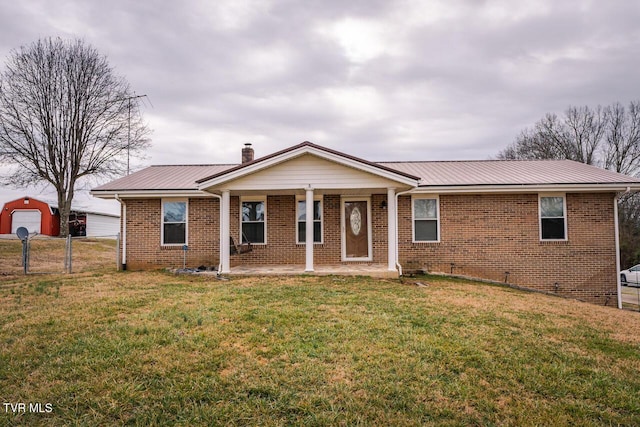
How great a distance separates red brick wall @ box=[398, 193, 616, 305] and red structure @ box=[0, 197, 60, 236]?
81.6ft

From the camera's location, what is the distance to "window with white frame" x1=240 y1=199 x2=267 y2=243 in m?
12.0

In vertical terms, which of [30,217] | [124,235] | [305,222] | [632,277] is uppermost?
[30,217]

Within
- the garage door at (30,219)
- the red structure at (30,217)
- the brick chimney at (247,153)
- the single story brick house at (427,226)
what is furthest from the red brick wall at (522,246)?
the garage door at (30,219)

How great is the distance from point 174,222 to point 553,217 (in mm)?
12167

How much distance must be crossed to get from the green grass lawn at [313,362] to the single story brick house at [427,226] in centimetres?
469

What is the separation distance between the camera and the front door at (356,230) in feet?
39.0

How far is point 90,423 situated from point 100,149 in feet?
80.1

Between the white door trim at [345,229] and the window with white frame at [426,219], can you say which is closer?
the window with white frame at [426,219]

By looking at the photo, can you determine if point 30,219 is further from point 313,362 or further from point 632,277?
point 632,277

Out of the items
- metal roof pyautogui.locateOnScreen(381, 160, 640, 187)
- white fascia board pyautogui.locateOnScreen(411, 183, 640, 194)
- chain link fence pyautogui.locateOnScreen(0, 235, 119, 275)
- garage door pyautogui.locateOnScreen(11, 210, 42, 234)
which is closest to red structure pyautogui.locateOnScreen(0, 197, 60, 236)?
garage door pyautogui.locateOnScreen(11, 210, 42, 234)

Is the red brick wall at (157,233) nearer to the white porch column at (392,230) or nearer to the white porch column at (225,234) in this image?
the white porch column at (225,234)

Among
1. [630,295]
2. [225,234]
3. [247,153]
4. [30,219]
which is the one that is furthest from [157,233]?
[630,295]

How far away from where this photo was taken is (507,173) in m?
12.4

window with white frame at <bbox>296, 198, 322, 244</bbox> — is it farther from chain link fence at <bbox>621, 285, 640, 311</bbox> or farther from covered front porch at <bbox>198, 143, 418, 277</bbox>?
chain link fence at <bbox>621, 285, 640, 311</bbox>
